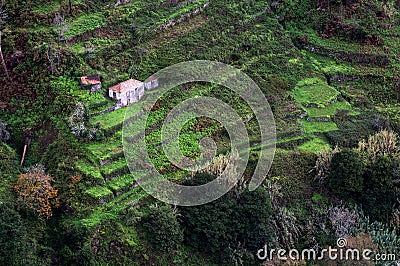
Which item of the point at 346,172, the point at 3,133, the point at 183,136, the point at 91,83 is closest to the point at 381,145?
A: the point at 346,172

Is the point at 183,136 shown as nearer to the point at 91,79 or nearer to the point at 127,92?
the point at 127,92

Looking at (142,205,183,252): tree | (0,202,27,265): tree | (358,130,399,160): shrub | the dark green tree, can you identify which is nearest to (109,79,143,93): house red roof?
(142,205,183,252): tree

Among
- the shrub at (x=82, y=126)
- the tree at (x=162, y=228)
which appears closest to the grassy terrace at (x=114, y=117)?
the shrub at (x=82, y=126)

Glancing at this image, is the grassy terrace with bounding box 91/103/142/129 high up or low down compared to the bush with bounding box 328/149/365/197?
up

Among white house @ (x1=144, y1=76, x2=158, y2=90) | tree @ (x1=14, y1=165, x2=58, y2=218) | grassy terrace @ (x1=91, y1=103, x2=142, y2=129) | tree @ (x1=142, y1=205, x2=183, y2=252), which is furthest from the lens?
white house @ (x1=144, y1=76, x2=158, y2=90)

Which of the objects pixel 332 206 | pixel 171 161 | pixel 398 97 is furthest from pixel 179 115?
pixel 398 97

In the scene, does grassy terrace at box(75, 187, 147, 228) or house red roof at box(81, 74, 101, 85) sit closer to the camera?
grassy terrace at box(75, 187, 147, 228)

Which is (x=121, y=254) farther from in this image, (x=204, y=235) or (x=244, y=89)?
(x=244, y=89)

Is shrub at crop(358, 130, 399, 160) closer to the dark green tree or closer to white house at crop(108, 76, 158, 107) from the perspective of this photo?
the dark green tree

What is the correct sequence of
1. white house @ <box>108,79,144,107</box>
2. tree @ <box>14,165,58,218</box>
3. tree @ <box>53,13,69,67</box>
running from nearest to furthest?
tree @ <box>14,165,58,218</box> < white house @ <box>108,79,144,107</box> < tree @ <box>53,13,69,67</box>
